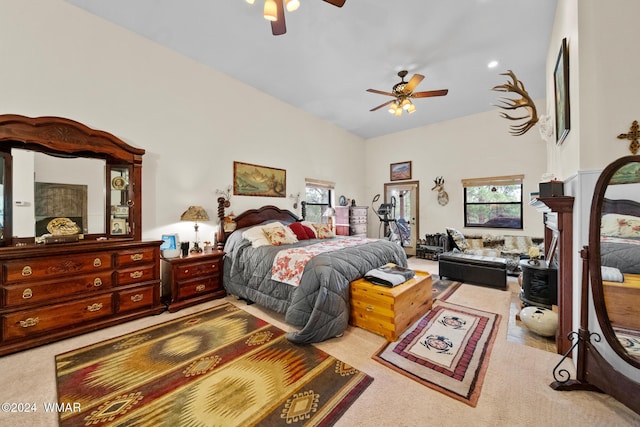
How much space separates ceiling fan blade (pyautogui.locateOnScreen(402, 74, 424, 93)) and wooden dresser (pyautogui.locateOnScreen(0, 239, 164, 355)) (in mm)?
4088

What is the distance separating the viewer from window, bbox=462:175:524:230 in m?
5.40

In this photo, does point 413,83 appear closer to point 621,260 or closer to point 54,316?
point 621,260

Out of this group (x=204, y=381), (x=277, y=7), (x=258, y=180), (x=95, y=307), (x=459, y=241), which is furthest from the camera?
(x=459, y=241)

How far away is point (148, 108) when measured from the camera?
329 cm

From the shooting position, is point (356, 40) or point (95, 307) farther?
point (356, 40)

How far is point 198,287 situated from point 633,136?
4452 millimetres

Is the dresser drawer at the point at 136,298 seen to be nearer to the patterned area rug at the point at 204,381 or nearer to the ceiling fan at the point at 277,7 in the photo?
the patterned area rug at the point at 204,381

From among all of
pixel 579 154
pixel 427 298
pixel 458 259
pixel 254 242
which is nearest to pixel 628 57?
pixel 579 154

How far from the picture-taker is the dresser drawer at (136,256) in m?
2.72

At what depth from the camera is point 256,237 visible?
11.7 ft

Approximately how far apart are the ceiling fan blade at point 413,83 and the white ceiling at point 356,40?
0.33 m

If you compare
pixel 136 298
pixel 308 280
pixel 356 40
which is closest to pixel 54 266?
pixel 136 298

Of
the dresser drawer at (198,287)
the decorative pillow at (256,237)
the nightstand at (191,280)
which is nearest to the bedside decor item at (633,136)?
the decorative pillow at (256,237)

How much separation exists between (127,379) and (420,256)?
6095 mm
